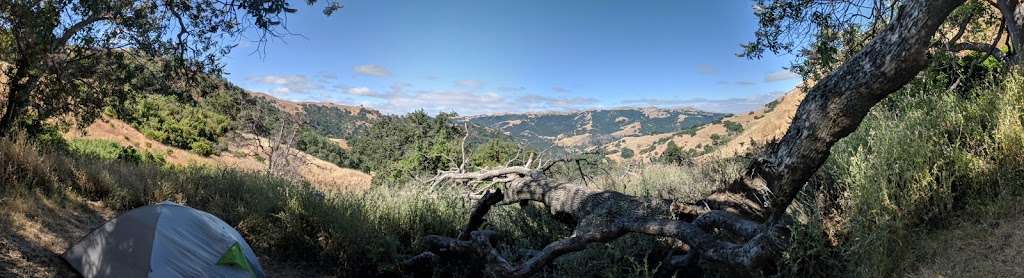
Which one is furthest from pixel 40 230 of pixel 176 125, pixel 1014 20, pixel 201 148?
pixel 176 125

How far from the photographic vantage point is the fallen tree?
3539 mm

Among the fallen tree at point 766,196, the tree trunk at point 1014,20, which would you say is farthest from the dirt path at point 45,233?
the tree trunk at point 1014,20

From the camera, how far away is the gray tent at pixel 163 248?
5.14 m

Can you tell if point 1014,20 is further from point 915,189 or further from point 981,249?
point 981,249

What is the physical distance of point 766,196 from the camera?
431 cm

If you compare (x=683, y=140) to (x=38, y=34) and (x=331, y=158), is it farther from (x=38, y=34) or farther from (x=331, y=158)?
(x=38, y=34)

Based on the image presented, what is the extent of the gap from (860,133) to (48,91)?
1205 cm

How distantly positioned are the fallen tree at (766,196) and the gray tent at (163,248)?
2283mm

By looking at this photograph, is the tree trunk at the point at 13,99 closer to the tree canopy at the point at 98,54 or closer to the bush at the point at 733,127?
the tree canopy at the point at 98,54

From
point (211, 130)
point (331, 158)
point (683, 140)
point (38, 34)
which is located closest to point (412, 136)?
point (211, 130)

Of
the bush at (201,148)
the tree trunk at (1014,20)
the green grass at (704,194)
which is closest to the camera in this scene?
the green grass at (704,194)

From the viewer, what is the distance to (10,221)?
17.3 feet

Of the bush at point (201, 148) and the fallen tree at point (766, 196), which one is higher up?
the fallen tree at point (766, 196)

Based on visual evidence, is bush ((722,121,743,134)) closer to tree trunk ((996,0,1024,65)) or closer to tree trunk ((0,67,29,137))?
tree trunk ((996,0,1024,65))
